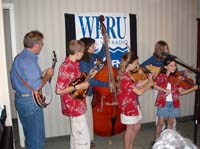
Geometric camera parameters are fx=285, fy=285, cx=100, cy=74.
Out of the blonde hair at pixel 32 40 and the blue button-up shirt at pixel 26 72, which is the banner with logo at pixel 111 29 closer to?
the blonde hair at pixel 32 40

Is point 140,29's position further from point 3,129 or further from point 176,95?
point 3,129

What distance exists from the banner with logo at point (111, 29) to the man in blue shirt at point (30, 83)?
1.05 metres

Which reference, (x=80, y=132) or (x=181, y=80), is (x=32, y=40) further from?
(x=181, y=80)

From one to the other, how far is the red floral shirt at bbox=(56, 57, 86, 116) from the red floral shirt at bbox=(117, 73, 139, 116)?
41 cm

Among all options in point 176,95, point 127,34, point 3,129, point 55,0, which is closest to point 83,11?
point 55,0

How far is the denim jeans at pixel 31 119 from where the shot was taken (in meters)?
2.69

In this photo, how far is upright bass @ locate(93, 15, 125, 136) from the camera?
3.24 meters

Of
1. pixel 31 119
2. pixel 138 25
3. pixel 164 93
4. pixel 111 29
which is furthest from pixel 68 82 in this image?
pixel 138 25

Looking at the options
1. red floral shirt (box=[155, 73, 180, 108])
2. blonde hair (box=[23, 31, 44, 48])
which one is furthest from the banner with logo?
blonde hair (box=[23, 31, 44, 48])

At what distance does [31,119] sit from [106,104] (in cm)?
95

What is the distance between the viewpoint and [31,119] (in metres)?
2.72

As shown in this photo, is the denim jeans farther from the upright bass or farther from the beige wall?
the beige wall

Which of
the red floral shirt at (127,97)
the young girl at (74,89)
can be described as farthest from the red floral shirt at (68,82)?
the red floral shirt at (127,97)

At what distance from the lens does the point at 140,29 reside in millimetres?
4094
